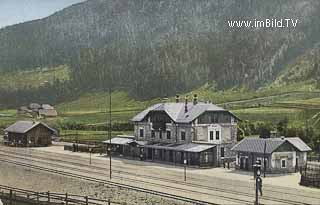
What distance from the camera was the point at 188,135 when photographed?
5891cm

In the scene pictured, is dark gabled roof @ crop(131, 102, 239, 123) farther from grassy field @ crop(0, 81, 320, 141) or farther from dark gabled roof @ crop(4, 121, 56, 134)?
dark gabled roof @ crop(4, 121, 56, 134)

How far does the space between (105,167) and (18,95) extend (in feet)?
493

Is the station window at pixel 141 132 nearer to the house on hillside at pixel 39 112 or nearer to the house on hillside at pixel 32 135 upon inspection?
the house on hillside at pixel 32 135

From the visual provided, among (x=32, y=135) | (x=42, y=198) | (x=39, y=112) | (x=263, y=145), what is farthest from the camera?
(x=39, y=112)

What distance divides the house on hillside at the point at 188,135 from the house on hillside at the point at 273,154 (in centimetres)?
511

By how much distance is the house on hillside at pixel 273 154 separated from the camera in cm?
4891

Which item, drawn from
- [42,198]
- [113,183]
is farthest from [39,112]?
[42,198]

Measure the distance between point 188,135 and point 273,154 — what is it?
39.6 feet

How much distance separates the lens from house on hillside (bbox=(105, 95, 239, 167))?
56.2 m

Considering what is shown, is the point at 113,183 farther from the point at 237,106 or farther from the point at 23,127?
the point at 237,106

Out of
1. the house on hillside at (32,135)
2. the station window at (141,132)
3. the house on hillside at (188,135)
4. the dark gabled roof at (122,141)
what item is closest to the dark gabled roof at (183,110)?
the house on hillside at (188,135)

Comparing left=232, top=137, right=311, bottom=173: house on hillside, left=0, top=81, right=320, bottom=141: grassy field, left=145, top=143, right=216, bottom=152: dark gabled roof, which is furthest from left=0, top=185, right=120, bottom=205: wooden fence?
left=0, top=81, right=320, bottom=141: grassy field

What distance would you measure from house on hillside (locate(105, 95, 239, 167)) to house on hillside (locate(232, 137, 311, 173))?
201 inches

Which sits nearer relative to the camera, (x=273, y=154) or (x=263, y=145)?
(x=273, y=154)
